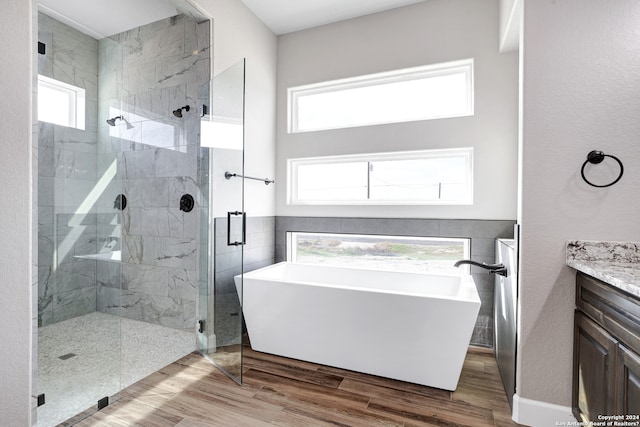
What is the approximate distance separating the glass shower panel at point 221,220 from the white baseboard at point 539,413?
185 cm

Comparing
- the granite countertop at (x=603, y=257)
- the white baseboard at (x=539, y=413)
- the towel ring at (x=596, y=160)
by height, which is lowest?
the white baseboard at (x=539, y=413)

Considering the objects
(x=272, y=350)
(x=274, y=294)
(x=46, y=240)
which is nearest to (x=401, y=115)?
(x=274, y=294)

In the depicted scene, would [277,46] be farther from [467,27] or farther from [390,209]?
[390,209]

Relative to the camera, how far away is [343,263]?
10.9 feet

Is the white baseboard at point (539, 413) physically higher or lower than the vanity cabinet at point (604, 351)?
lower

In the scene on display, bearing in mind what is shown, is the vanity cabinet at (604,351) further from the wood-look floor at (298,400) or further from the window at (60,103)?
the window at (60,103)

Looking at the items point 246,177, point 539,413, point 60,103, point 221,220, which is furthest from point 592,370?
point 60,103

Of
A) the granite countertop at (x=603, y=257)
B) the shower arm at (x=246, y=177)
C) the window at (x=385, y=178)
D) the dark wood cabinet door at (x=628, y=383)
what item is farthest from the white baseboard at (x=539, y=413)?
the shower arm at (x=246, y=177)

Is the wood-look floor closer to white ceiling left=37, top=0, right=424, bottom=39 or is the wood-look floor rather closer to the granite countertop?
the granite countertop

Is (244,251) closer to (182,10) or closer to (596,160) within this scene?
(182,10)

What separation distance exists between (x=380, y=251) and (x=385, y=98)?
1.56m

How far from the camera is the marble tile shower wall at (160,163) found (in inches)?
109

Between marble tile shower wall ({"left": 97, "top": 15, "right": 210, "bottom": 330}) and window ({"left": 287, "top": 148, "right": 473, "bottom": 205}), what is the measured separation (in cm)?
116

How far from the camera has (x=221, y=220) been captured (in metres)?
2.54
